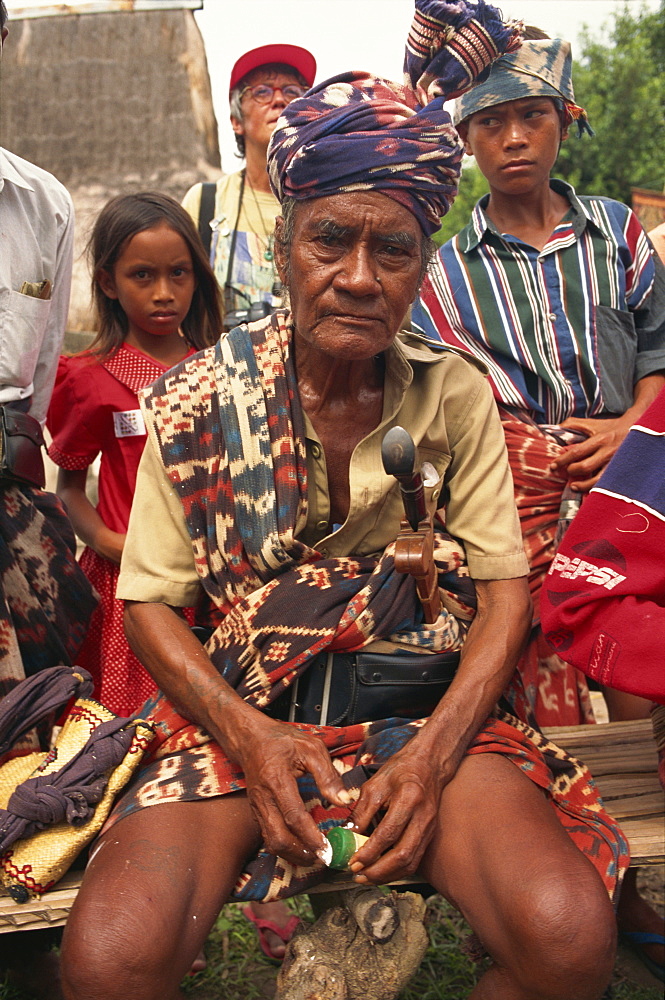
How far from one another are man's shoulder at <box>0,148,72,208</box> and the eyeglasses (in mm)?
1500

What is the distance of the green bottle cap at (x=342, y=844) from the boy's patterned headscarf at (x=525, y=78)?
7.75 ft

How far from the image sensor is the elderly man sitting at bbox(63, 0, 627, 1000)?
2.01 meters

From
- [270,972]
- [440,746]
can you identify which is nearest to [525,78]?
[440,746]

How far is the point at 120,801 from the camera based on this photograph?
2.23 meters

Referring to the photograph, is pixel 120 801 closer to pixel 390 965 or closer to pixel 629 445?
pixel 390 965

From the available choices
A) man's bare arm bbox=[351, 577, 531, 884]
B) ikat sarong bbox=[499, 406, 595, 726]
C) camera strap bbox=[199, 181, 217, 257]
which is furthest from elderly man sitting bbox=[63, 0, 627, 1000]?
camera strap bbox=[199, 181, 217, 257]

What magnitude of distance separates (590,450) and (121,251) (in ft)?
5.82

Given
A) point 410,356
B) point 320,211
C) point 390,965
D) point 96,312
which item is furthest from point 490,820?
point 96,312

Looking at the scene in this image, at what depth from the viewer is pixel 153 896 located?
1.90 meters

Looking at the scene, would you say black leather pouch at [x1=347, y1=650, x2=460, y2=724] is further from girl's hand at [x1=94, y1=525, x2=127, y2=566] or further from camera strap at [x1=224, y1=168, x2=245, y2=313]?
camera strap at [x1=224, y1=168, x2=245, y2=313]

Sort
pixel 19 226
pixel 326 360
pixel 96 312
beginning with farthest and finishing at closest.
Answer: pixel 96 312, pixel 19 226, pixel 326 360

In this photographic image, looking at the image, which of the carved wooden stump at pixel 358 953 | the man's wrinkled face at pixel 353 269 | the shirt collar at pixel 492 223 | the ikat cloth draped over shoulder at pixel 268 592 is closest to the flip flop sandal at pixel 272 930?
the carved wooden stump at pixel 358 953

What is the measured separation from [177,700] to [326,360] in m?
0.92

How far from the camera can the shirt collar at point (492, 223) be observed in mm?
3326
